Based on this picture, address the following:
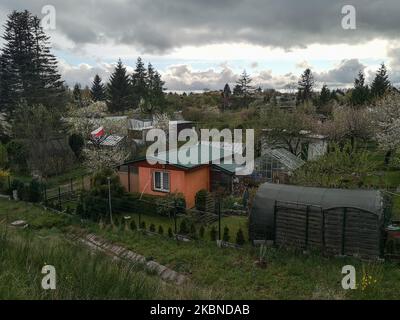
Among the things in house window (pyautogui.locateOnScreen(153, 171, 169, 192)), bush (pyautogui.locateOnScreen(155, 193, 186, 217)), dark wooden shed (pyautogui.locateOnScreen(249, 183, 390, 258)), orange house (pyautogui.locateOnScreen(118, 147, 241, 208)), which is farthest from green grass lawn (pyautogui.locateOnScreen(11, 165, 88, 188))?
dark wooden shed (pyautogui.locateOnScreen(249, 183, 390, 258))

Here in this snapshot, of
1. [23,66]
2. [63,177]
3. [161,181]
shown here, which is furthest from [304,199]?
[23,66]

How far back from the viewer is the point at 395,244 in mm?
10391

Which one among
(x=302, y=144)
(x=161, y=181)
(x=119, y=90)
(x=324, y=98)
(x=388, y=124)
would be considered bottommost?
(x=161, y=181)

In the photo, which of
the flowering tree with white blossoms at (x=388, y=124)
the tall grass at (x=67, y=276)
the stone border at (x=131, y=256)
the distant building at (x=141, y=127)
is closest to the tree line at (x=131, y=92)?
the distant building at (x=141, y=127)

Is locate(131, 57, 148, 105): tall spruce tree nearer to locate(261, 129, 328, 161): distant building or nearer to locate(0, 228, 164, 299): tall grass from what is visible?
locate(261, 129, 328, 161): distant building

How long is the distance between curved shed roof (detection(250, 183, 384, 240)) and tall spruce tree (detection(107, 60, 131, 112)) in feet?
170

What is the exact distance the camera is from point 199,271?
10.4 m

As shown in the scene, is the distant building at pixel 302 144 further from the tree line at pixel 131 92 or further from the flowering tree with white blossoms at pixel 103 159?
the tree line at pixel 131 92

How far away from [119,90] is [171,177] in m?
46.3

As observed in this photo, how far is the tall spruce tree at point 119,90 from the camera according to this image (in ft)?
197

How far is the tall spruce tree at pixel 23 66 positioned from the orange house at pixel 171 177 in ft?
74.1

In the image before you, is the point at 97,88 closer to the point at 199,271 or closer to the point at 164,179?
the point at 164,179

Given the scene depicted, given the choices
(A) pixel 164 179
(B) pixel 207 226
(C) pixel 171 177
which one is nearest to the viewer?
(B) pixel 207 226

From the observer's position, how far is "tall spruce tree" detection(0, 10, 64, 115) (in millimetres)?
37062
